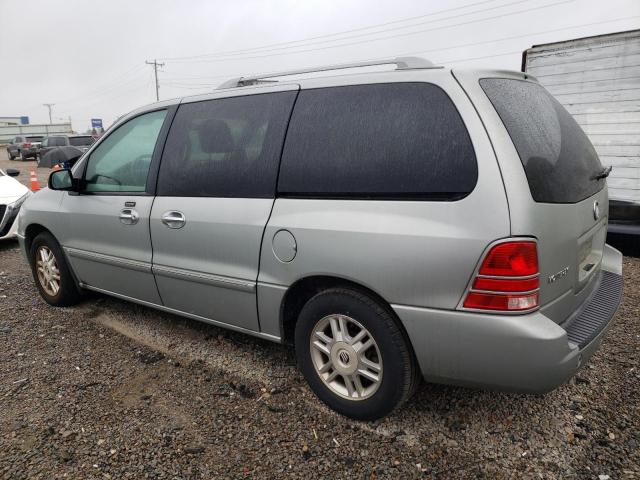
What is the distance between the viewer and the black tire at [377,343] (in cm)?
226

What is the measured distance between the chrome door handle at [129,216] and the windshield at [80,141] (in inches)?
1090

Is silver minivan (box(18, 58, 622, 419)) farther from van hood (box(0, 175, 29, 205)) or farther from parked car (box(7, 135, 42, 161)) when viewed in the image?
parked car (box(7, 135, 42, 161))

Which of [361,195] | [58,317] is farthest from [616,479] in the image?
[58,317]

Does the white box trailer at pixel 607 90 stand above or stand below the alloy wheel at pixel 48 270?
above

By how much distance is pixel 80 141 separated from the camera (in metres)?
28.1

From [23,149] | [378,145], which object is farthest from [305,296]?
[23,149]

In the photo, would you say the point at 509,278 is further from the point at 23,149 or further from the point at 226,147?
the point at 23,149

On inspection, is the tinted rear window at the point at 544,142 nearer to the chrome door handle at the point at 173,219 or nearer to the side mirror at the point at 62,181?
the chrome door handle at the point at 173,219

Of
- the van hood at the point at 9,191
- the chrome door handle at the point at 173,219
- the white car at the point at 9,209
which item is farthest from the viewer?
the van hood at the point at 9,191

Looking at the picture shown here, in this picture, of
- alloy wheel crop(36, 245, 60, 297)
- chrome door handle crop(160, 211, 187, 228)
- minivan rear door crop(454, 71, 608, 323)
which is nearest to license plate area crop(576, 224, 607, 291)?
minivan rear door crop(454, 71, 608, 323)

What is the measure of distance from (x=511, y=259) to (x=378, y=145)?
828 millimetres

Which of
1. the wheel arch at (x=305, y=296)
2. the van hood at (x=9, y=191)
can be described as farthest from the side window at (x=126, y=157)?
the van hood at (x=9, y=191)

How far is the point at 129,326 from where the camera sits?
3.89m

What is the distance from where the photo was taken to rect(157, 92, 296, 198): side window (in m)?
2.74
